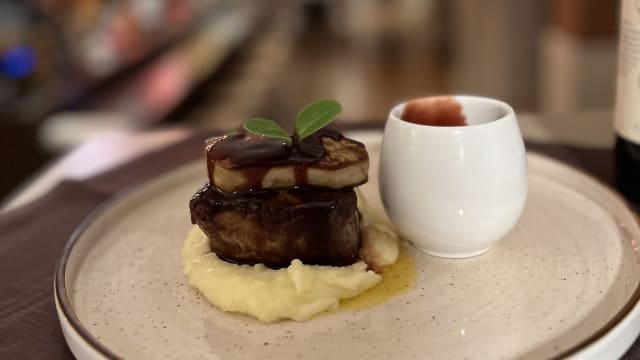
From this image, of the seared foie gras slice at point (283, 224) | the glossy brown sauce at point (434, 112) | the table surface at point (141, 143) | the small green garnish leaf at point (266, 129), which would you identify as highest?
the small green garnish leaf at point (266, 129)

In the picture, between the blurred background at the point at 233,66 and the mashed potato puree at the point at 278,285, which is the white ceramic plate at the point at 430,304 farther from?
the blurred background at the point at 233,66

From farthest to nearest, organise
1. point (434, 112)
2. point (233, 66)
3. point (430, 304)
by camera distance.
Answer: point (233, 66) → point (434, 112) → point (430, 304)

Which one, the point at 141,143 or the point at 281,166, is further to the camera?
the point at 141,143

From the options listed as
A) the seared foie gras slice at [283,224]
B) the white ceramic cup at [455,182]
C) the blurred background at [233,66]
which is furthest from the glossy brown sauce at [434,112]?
the blurred background at [233,66]

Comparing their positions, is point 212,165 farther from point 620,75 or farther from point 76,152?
point 76,152

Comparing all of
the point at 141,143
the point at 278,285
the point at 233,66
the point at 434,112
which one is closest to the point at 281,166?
the point at 278,285

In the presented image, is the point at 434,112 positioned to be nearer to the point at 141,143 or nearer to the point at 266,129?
the point at 266,129

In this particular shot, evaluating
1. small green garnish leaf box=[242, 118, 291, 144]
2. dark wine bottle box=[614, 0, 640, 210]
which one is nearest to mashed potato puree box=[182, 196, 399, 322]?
small green garnish leaf box=[242, 118, 291, 144]
